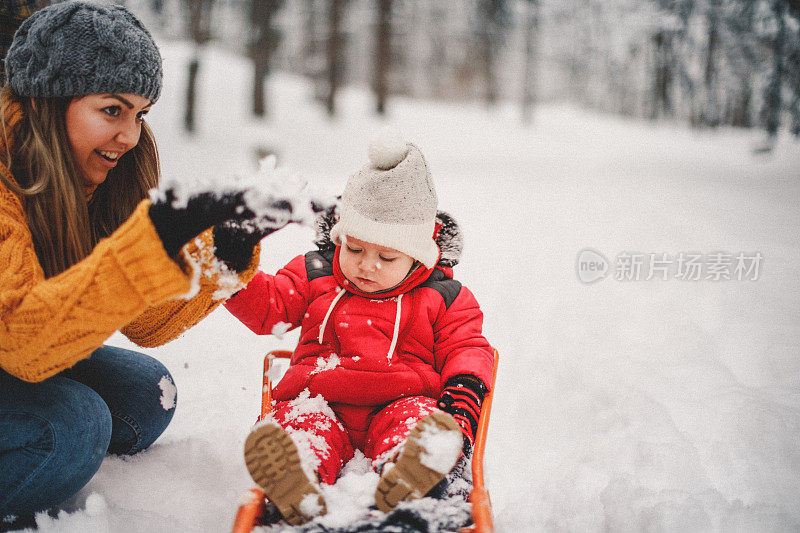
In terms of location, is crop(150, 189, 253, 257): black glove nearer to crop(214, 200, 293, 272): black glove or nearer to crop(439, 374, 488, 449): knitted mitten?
crop(214, 200, 293, 272): black glove

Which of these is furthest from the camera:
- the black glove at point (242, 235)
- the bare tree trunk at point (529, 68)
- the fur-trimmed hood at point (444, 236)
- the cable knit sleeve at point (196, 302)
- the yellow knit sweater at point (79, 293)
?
the bare tree trunk at point (529, 68)

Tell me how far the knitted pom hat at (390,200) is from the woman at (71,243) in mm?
360

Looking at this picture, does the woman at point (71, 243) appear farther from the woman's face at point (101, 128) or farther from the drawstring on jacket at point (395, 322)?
the drawstring on jacket at point (395, 322)

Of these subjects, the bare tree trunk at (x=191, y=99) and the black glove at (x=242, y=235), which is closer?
the black glove at (x=242, y=235)

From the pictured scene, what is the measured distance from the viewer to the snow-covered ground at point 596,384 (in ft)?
5.41

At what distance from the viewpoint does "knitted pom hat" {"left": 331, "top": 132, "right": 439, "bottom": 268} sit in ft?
5.65

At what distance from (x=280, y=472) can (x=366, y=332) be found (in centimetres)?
62

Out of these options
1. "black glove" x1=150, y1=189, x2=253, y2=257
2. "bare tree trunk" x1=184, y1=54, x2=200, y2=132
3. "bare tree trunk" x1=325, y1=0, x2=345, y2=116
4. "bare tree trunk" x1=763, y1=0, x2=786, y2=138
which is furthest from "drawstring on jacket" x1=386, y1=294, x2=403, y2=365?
"bare tree trunk" x1=325, y1=0, x2=345, y2=116

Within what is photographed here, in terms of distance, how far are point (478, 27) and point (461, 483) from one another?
18016 millimetres

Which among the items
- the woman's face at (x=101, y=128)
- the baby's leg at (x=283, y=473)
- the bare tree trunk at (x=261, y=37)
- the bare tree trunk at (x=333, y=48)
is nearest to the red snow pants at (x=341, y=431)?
the baby's leg at (x=283, y=473)

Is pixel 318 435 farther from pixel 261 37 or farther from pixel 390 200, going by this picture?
pixel 261 37

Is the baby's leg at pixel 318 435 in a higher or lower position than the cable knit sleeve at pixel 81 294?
lower

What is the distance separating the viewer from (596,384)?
2490 millimetres

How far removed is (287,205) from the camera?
4.41 ft
